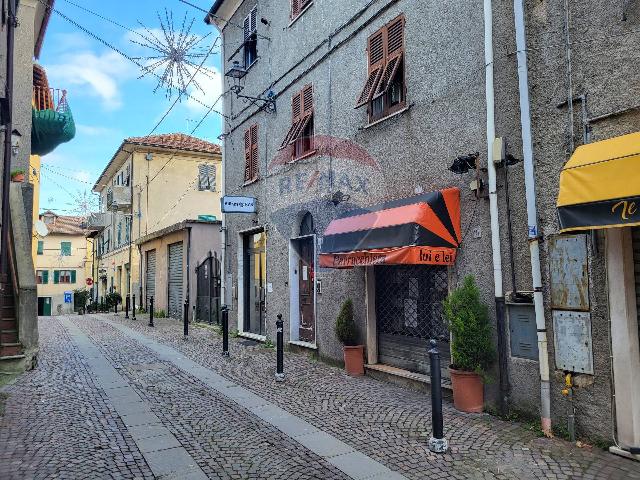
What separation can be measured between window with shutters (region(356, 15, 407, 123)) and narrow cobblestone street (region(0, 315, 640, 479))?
4639 millimetres

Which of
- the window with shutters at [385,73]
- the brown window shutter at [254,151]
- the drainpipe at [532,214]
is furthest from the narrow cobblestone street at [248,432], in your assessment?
the brown window shutter at [254,151]

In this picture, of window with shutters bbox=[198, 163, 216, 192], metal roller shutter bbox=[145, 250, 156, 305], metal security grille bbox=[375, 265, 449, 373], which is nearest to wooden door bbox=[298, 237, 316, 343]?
metal security grille bbox=[375, 265, 449, 373]

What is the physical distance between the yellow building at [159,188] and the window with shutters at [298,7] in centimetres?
1596

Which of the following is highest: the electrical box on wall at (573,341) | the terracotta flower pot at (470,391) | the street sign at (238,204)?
the street sign at (238,204)

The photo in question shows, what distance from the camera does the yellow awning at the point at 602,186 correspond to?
13.5ft

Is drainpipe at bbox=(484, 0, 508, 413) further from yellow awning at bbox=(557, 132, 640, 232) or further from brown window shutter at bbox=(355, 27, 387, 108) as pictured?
brown window shutter at bbox=(355, 27, 387, 108)

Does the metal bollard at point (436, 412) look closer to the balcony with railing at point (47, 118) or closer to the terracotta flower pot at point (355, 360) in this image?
the terracotta flower pot at point (355, 360)

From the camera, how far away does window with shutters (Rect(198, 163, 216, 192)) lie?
91.1ft

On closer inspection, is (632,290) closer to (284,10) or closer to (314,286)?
(314,286)

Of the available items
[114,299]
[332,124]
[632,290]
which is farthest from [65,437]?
[114,299]

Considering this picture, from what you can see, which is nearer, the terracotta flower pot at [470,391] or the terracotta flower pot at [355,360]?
the terracotta flower pot at [470,391]

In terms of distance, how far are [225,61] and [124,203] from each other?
14.4 metres

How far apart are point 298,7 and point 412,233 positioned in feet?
24.3

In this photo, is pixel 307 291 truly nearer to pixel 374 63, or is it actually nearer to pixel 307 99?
pixel 307 99
